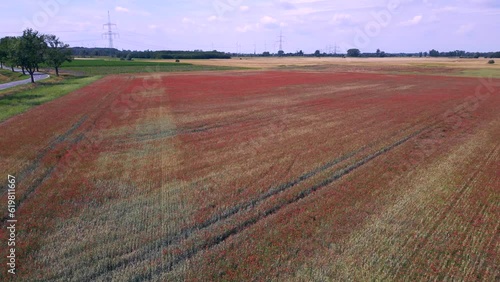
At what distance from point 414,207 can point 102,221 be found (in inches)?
384

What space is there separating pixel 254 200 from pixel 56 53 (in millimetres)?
77456

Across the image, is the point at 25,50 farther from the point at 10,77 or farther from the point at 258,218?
the point at 258,218

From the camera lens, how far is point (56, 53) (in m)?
73.9

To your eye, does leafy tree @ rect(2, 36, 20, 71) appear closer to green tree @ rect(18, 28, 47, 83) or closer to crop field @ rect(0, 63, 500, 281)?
green tree @ rect(18, 28, 47, 83)

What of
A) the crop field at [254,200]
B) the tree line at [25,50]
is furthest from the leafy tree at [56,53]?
the crop field at [254,200]

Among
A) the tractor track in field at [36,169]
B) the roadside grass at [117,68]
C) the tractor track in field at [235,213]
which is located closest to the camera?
the tractor track in field at [235,213]

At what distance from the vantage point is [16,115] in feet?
90.0

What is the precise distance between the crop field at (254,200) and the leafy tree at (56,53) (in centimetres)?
5556

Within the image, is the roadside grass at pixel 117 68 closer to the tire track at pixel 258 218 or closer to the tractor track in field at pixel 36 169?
the tractor track in field at pixel 36 169

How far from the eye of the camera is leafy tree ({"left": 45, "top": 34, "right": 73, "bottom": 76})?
71.8m

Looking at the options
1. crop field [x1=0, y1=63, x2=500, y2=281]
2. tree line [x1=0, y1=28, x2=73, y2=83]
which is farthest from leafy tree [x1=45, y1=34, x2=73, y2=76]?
crop field [x1=0, y1=63, x2=500, y2=281]

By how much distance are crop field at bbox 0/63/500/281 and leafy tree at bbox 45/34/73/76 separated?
2188 inches

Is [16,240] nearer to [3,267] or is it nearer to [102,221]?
[3,267]

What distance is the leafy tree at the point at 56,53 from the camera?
71.8 m
